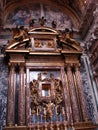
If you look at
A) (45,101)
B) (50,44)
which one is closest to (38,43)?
(50,44)

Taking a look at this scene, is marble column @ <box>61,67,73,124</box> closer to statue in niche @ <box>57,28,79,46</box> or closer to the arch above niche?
statue in niche @ <box>57,28,79,46</box>

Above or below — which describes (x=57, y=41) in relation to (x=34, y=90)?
above

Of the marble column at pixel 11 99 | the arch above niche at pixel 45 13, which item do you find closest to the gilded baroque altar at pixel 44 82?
the marble column at pixel 11 99

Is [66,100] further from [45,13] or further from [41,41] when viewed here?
[45,13]

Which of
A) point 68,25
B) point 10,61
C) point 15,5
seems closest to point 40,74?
point 10,61

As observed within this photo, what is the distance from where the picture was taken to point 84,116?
26.1 feet

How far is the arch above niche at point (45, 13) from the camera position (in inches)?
449

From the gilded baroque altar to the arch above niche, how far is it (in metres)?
1.58

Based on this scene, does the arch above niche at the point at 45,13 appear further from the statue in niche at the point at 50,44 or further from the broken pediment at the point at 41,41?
the statue in niche at the point at 50,44

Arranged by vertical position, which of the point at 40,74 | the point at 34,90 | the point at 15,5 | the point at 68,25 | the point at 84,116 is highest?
the point at 15,5

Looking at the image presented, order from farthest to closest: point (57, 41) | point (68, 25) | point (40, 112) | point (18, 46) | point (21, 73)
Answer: point (68, 25) → point (57, 41) → point (18, 46) → point (21, 73) → point (40, 112)

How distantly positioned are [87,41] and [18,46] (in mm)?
3422

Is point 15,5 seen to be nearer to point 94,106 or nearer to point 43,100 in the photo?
point 43,100

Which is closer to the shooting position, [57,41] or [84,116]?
[84,116]
